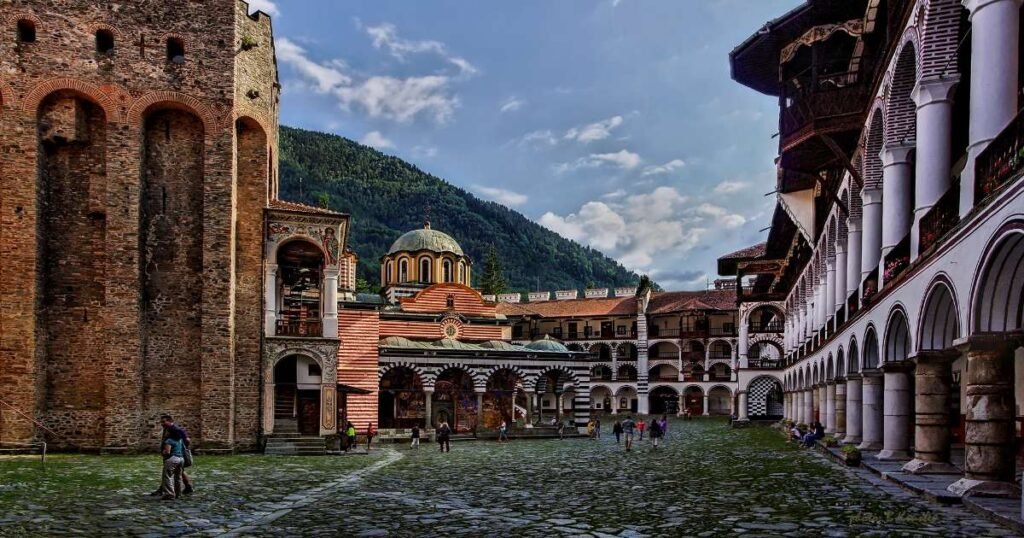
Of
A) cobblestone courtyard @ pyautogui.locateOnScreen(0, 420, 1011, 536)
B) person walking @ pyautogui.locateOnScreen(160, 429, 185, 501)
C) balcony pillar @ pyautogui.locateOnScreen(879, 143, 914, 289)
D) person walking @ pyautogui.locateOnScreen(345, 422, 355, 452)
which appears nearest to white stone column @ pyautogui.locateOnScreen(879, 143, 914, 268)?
balcony pillar @ pyautogui.locateOnScreen(879, 143, 914, 289)

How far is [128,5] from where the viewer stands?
22.5 m

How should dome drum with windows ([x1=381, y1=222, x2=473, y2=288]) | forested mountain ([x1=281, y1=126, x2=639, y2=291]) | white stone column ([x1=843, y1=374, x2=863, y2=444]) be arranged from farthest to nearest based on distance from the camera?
forested mountain ([x1=281, y1=126, x2=639, y2=291]), dome drum with windows ([x1=381, y1=222, x2=473, y2=288]), white stone column ([x1=843, y1=374, x2=863, y2=444])

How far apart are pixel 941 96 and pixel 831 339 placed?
1223cm

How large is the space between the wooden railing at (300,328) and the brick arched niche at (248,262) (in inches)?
52.2

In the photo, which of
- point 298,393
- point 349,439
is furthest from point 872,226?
point 298,393

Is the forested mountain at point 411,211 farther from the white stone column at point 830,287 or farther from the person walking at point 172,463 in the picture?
the person walking at point 172,463

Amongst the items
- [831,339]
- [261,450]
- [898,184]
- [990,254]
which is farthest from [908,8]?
[261,450]

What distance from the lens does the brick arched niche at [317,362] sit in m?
23.6

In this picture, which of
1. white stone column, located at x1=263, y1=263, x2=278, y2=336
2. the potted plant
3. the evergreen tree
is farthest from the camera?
the evergreen tree

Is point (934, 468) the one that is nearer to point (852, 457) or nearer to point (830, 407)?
point (852, 457)

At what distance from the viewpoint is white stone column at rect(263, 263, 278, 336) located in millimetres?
23781

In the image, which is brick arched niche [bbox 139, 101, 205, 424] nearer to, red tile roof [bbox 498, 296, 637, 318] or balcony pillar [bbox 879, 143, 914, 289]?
balcony pillar [bbox 879, 143, 914, 289]

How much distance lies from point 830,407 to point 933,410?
14128 millimetres

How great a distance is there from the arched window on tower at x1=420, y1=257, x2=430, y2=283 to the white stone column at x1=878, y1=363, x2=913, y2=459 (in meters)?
36.4
